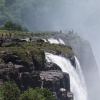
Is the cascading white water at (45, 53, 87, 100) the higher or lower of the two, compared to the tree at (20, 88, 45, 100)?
higher

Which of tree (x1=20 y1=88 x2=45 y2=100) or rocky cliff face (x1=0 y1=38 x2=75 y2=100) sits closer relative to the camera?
tree (x1=20 y1=88 x2=45 y2=100)

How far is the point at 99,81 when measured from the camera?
591 ft

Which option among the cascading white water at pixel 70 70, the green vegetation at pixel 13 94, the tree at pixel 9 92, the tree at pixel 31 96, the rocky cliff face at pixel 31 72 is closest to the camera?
the tree at pixel 9 92

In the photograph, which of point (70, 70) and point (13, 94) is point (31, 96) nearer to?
point (13, 94)

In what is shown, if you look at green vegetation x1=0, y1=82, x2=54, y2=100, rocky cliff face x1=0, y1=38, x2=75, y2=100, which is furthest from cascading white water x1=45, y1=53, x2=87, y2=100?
green vegetation x1=0, y1=82, x2=54, y2=100

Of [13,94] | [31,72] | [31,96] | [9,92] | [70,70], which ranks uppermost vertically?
[70,70]

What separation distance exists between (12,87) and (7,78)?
11.1m

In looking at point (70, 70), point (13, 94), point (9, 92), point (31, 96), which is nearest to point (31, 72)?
point (31, 96)

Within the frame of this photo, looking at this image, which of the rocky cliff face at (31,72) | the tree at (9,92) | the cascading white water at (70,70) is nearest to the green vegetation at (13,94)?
the tree at (9,92)

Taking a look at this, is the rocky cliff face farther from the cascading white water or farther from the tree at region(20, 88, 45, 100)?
→ the cascading white water

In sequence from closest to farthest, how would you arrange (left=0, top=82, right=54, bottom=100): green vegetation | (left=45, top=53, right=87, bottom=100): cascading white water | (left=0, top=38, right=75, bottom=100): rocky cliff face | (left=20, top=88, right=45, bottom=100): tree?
(left=0, top=82, right=54, bottom=100): green vegetation
(left=20, top=88, right=45, bottom=100): tree
(left=0, top=38, right=75, bottom=100): rocky cliff face
(left=45, top=53, right=87, bottom=100): cascading white water

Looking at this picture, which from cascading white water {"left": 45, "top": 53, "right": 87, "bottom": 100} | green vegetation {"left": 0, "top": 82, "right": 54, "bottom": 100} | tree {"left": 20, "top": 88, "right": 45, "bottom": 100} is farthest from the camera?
cascading white water {"left": 45, "top": 53, "right": 87, "bottom": 100}

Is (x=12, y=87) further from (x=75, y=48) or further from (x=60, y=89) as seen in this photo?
(x=75, y=48)

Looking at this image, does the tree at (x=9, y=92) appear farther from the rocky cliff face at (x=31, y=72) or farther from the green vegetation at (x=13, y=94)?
the rocky cliff face at (x=31, y=72)
